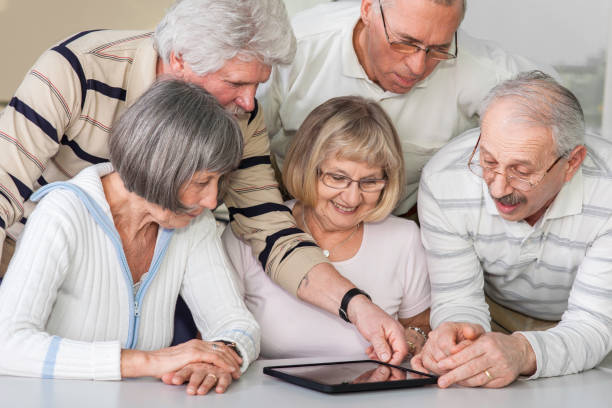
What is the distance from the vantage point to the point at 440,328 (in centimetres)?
157

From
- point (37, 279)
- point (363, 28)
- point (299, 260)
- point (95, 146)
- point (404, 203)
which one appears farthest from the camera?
point (404, 203)

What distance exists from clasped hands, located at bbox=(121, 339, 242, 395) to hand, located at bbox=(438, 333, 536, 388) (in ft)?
1.34

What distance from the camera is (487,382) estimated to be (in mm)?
1442

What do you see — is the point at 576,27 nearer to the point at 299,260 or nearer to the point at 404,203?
the point at 404,203

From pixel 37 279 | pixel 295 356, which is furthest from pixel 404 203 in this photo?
pixel 37 279

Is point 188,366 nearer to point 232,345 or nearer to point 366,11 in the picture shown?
point 232,345

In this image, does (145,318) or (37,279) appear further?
(145,318)

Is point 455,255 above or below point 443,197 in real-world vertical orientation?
below

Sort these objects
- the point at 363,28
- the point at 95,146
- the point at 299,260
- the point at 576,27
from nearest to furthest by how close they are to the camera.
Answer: the point at 95,146, the point at 299,260, the point at 363,28, the point at 576,27

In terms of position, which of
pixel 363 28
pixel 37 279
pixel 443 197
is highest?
pixel 363 28

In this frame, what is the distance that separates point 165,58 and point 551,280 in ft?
3.60

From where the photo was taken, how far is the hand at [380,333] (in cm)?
157

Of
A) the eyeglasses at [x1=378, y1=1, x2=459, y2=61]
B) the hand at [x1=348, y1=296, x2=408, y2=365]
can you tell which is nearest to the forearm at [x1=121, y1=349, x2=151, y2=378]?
the hand at [x1=348, y1=296, x2=408, y2=365]

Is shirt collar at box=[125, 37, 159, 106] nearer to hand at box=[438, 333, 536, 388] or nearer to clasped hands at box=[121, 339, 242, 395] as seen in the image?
clasped hands at box=[121, 339, 242, 395]
